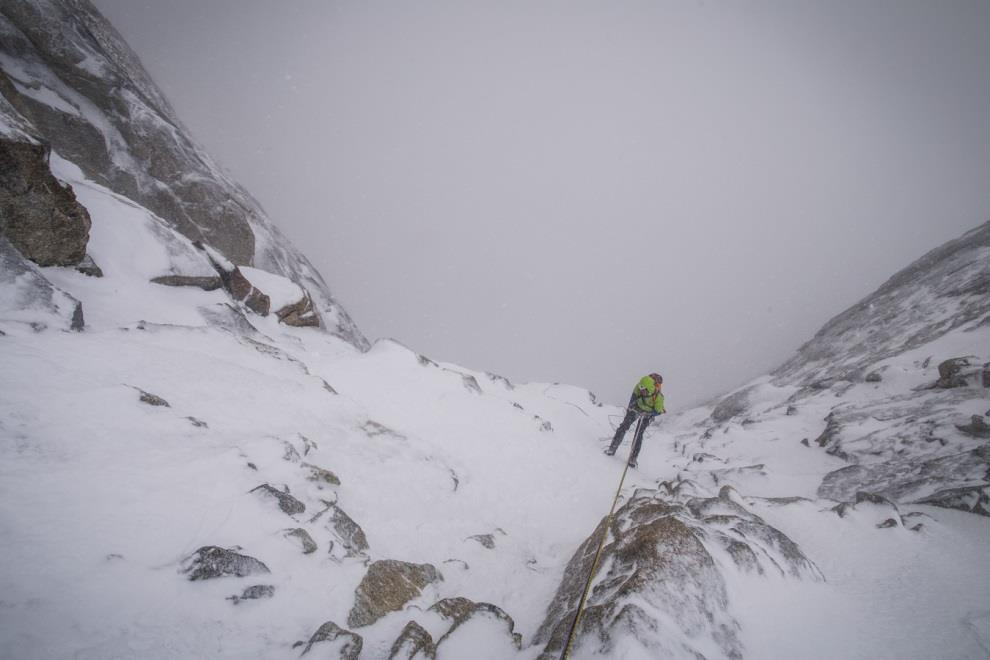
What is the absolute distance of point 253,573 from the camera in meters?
4.57

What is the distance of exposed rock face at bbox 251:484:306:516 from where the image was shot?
18.5 ft

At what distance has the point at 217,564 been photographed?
4.39m

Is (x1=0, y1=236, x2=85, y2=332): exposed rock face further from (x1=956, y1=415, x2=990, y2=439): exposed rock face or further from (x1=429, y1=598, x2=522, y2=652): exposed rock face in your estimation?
(x1=956, y1=415, x2=990, y2=439): exposed rock face

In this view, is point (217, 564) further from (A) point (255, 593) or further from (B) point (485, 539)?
(B) point (485, 539)

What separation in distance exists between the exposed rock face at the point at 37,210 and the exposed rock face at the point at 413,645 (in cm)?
1085

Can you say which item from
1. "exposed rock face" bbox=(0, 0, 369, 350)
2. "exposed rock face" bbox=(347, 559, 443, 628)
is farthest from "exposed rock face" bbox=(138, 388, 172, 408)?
"exposed rock face" bbox=(0, 0, 369, 350)

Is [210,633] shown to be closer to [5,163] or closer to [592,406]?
[5,163]

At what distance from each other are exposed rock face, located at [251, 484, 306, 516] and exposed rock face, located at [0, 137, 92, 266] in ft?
26.2

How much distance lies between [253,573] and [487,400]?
10834mm

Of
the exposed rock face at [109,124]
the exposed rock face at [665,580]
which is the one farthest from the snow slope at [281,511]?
the exposed rock face at [109,124]

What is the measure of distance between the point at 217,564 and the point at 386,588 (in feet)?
6.77

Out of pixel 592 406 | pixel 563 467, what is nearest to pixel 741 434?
pixel 592 406

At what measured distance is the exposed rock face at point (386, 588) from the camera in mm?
4797

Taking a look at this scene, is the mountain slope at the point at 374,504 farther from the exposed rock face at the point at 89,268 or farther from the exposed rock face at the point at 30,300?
the exposed rock face at the point at 89,268
